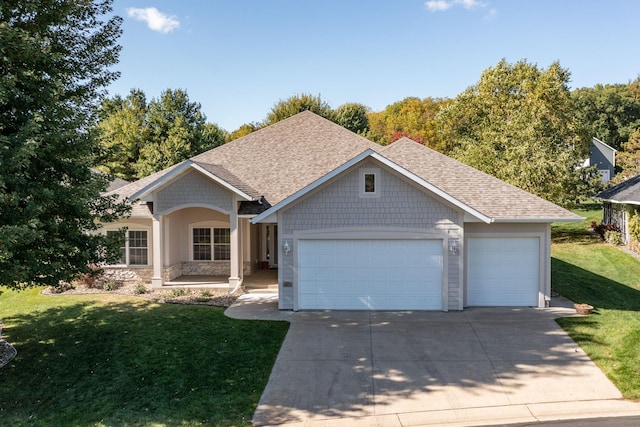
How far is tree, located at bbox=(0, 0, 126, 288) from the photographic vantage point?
8.66 meters

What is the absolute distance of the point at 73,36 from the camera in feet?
37.2

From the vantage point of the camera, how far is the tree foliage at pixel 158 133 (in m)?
36.7

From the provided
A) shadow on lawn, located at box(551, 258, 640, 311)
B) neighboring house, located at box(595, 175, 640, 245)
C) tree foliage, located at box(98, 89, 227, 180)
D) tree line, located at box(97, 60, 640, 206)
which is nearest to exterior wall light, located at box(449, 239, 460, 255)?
shadow on lawn, located at box(551, 258, 640, 311)

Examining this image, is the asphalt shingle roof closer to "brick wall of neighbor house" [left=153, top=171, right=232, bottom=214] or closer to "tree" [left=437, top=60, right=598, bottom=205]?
"brick wall of neighbor house" [left=153, top=171, right=232, bottom=214]

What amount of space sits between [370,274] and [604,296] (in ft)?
31.1

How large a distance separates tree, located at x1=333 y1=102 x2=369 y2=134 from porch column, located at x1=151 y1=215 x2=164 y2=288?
30.8m

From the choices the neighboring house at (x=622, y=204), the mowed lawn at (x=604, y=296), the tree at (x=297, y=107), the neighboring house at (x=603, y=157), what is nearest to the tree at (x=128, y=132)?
the tree at (x=297, y=107)

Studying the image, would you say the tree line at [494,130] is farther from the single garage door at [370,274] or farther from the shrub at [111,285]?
the single garage door at [370,274]

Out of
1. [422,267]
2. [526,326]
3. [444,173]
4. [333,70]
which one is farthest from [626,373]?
[333,70]

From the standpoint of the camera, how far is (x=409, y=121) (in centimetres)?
5875

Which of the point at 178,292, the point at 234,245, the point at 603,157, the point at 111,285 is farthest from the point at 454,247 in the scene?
the point at 603,157

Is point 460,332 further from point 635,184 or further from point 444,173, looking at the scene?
point 635,184

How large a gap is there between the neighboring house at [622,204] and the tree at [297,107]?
24805mm

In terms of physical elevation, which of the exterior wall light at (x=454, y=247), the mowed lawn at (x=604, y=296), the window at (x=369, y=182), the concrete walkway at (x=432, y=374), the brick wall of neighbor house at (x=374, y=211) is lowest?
the concrete walkway at (x=432, y=374)
